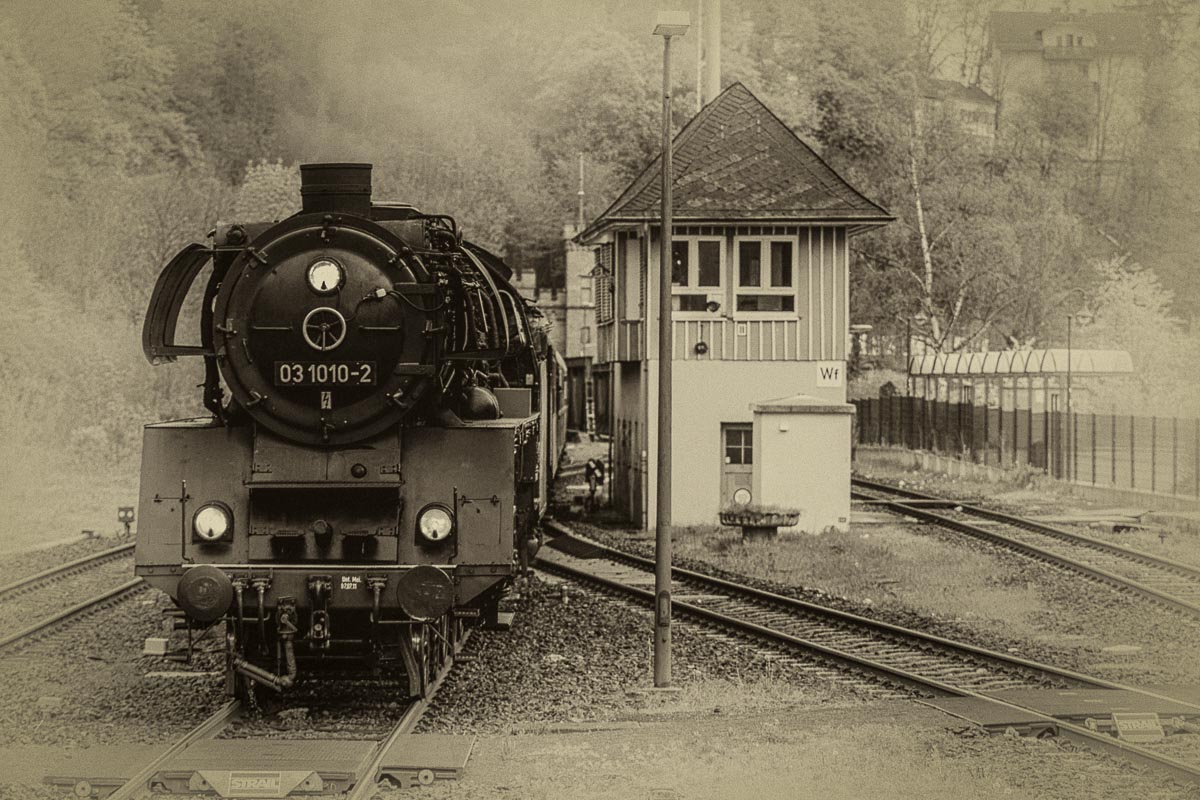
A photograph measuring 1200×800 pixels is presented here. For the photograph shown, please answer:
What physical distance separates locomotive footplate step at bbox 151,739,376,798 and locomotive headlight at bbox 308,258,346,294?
7.32 ft

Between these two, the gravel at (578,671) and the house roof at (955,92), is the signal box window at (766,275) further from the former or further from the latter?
the gravel at (578,671)

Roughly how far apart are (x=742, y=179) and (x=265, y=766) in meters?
12.0


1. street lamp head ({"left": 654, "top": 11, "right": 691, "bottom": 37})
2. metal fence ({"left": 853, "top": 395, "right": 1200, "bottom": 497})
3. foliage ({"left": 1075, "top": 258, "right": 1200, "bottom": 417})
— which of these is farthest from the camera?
foliage ({"left": 1075, "top": 258, "right": 1200, "bottom": 417})

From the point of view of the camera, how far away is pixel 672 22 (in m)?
7.35

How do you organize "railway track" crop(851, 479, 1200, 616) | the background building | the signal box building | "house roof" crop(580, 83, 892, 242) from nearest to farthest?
1. "railway track" crop(851, 479, 1200, 616)
2. the background building
3. "house roof" crop(580, 83, 892, 242)
4. the signal box building

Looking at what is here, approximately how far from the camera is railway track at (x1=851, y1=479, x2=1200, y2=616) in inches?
450

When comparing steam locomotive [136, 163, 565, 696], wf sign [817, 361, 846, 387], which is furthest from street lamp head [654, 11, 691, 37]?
wf sign [817, 361, 846, 387]

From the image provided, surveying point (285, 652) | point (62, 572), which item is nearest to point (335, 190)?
point (285, 652)

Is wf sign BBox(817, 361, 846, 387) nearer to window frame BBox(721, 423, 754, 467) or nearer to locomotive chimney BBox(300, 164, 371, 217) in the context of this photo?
window frame BBox(721, 423, 754, 467)

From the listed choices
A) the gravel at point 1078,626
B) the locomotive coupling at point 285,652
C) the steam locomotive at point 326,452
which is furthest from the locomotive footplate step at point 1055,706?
the locomotive coupling at point 285,652

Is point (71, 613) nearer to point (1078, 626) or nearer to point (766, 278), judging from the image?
point (1078, 626)

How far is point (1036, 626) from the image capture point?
1027 centimetres

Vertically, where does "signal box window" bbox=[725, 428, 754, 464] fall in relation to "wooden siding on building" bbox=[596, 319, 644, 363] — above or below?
below

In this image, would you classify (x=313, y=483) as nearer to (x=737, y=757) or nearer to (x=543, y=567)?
(x=737, y=757)
